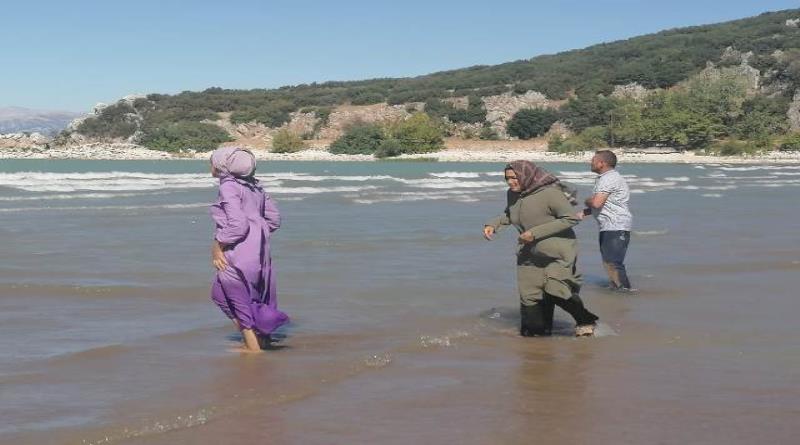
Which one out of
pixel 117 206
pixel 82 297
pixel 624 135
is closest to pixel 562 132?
pixel 624 135

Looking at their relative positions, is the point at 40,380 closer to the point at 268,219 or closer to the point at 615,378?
the point at 268,219

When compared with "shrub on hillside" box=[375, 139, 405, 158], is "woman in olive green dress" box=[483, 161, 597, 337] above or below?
above

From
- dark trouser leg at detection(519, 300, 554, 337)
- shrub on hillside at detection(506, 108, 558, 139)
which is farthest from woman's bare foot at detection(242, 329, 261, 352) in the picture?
shrub on hillside at detection(506, 108, 558, 139)

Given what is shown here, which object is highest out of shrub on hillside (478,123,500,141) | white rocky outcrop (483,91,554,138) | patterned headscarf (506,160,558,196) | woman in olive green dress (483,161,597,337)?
white rocky outcrop (483,91,554,138)

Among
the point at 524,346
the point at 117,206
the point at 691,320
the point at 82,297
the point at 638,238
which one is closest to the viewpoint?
the point at 524,346

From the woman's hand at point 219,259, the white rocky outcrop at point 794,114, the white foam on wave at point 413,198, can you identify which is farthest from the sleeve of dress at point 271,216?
the white rocky outcrop at point 794,114

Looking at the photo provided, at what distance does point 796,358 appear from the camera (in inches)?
235

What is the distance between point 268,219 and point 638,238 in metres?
9.03

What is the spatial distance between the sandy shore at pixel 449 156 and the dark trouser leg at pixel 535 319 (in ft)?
Answer: 197

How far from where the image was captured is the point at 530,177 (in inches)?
263

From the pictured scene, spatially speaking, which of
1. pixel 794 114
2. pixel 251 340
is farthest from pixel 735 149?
pixel 251 340

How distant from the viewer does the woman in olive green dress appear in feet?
21.8

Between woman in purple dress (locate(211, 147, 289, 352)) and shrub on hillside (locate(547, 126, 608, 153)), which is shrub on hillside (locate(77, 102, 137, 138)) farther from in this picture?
woman in purple dress (locate(211, 147, 289, 352))

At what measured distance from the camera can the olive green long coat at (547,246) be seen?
6.63 metres
